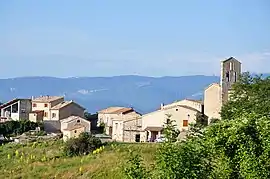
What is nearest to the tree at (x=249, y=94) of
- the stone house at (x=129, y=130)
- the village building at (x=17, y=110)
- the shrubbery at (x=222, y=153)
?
the stone house at (x=129, y=130)

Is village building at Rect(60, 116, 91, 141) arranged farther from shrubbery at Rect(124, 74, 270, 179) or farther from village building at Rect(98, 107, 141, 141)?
shrubbery at Rect(124, 74, 270, 179)

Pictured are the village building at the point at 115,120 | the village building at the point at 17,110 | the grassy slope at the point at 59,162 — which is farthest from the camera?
the village building at the point at 17,110

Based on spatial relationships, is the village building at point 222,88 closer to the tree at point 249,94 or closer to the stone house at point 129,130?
the stone house at point 129,130

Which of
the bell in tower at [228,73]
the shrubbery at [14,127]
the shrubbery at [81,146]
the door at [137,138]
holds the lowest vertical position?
the shrubbery at [81,146]

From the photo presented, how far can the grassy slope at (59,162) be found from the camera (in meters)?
26.9

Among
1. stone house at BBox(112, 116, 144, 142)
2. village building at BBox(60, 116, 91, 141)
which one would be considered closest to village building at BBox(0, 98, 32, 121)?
village building at BBox(60, 116, 91, 141)

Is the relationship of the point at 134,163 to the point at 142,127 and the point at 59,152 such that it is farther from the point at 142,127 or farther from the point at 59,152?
the point at 142,127

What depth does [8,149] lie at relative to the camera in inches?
1471

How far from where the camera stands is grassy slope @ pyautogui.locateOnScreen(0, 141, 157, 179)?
2686 centimetres

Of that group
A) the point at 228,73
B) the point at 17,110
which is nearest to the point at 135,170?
the point at 228,73

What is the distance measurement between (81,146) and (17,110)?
83.6 feet

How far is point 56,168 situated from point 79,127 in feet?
51.1

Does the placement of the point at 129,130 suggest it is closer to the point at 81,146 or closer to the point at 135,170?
the point at 81,146

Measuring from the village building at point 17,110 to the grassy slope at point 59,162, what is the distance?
20.5 metres
